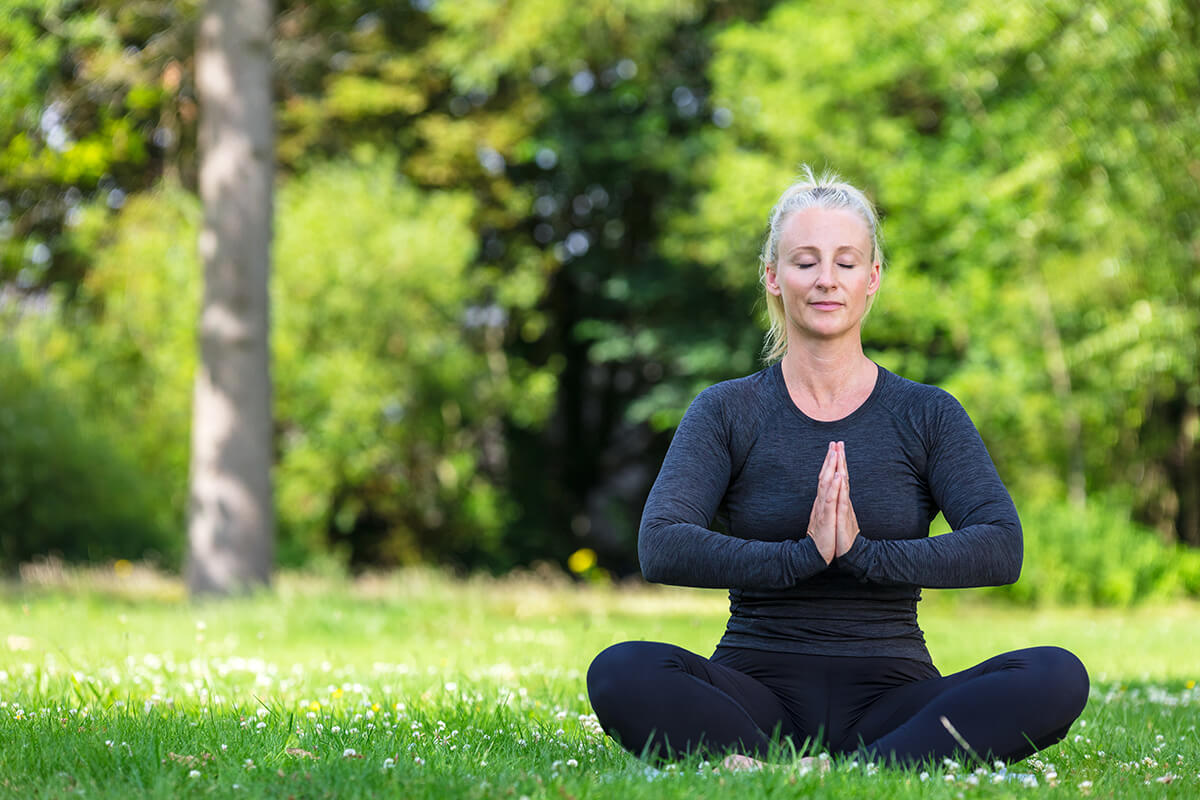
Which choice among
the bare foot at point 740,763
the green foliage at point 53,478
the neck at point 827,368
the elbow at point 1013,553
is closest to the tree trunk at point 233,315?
the green foliage at point 53,478

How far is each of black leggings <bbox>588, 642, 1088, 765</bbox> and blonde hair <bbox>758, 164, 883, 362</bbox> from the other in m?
1.02

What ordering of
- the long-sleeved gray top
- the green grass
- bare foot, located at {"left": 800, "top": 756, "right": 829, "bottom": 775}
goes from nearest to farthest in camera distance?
the green grass < bare foot, located at {"left": 800, "top": 756, "right": 829, "bottom": 775} < the long-sleeved gray top

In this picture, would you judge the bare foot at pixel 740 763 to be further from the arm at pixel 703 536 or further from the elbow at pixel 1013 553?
the elbow at pixel 1013 553

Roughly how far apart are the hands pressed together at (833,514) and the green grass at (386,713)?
0.54m

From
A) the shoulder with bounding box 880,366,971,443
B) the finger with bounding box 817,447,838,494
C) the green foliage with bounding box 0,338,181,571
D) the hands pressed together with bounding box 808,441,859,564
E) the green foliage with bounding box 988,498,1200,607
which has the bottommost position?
the green foliage with bounding box 988,498,1200,607

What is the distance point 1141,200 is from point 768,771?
14.3 m

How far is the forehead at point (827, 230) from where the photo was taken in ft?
11.2

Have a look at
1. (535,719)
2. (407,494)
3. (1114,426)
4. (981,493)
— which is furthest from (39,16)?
(1114,426)

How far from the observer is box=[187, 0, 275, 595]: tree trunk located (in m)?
10.6

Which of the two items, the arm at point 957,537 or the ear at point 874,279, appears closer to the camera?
the arm at point 957,537

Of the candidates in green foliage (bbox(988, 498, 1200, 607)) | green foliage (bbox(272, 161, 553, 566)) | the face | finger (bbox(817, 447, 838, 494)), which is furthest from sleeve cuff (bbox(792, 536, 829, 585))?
green foliage (bbox(272, 161, 553, 566))

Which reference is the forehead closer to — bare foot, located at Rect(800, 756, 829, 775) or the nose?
the nose

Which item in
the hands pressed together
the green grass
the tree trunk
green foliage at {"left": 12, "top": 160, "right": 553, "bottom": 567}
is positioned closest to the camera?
the green grass

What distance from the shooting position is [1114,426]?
61.9ft
